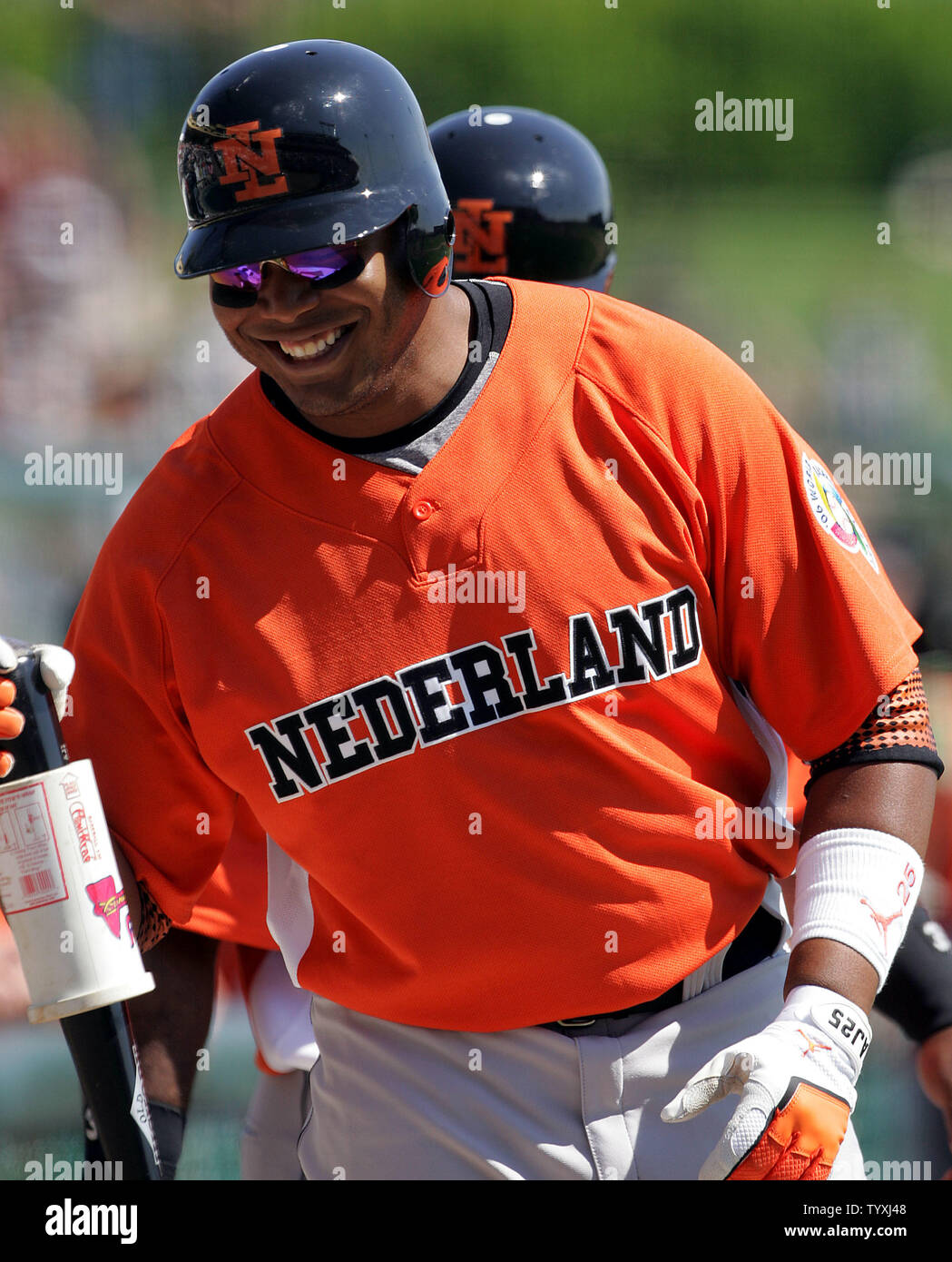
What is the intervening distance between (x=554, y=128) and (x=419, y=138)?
1360mm

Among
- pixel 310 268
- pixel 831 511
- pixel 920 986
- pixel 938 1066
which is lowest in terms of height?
pixel 938 1066

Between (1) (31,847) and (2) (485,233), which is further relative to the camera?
(2) (485,233)

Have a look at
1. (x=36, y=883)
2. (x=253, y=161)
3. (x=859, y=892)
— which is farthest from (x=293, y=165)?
(x=859, y=892)

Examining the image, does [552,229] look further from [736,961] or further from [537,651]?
[736,961]

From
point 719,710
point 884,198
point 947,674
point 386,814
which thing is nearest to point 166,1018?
point 386,814

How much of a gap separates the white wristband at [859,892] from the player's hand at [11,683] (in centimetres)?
90

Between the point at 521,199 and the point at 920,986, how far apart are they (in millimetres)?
1681

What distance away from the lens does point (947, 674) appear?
4859 mm

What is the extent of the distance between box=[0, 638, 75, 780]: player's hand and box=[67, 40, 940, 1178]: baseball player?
14 cm

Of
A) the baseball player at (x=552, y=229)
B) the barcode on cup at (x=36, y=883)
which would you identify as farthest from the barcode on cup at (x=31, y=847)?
the baseball player at (x=552, y=229)

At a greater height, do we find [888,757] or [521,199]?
[521,199]

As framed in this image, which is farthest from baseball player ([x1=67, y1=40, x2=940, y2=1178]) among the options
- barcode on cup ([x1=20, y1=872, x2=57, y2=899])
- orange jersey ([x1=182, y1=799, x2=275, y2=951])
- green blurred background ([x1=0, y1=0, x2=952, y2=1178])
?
green blurred background ([x1=0, y1=0, x2=952, y2=1178])

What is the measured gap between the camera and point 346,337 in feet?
6.05

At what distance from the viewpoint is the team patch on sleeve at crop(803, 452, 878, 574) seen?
1.81 metres
